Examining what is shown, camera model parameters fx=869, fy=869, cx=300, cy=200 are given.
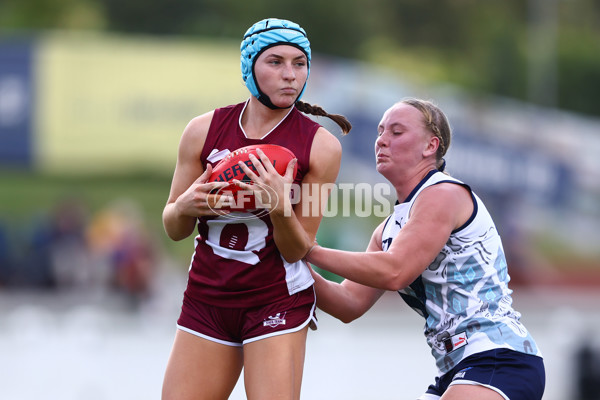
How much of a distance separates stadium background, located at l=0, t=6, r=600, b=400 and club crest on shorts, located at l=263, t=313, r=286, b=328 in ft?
22.8

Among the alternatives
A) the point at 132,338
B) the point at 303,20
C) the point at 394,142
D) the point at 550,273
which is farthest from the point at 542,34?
the point at 394,142

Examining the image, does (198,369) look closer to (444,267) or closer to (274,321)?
(274,321)

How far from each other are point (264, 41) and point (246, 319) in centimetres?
127

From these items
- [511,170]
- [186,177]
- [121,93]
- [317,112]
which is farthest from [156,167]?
[186,177]

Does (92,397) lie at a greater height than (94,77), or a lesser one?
lesser

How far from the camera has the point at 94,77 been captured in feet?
65.1

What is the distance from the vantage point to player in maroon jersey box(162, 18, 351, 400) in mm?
3918

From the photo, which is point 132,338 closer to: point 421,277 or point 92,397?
point 92,397

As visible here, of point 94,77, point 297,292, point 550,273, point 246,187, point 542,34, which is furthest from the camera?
point 542,34

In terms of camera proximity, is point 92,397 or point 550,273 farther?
point 550,273

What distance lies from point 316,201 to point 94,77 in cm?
1680

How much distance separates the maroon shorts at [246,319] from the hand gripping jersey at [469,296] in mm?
611

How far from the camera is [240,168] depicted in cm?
383

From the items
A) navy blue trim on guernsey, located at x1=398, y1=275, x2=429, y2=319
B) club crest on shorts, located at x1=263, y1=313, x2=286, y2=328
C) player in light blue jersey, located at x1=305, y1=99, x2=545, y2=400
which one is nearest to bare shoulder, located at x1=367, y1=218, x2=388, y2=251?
player in light blue jersey, located at x1=305, y1=99, x2=545, y2=400
